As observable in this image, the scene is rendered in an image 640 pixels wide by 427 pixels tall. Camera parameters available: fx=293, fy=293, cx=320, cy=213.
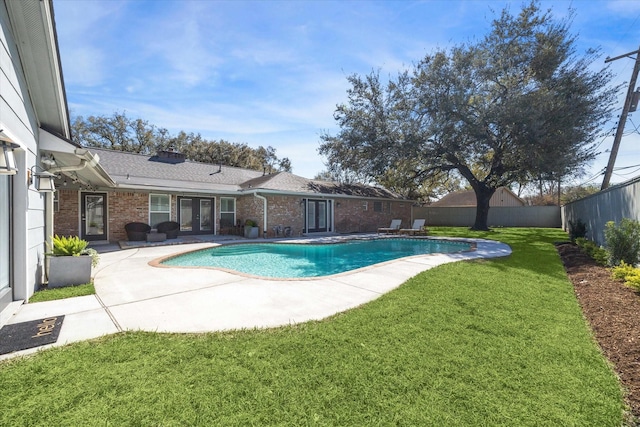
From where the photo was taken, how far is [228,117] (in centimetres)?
1834

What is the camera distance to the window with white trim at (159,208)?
13.4 meters

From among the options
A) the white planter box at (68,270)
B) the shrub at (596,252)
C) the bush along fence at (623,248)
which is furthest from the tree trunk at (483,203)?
the white planter box at (68,270)

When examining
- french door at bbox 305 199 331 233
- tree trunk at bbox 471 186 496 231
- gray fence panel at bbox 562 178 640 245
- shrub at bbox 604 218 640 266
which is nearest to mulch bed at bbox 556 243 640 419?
shrub at bbox 604 218 640 266

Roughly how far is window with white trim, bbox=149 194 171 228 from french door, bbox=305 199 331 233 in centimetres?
713

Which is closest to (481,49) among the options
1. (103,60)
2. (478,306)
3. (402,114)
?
(402,114)

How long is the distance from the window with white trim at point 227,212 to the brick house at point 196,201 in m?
0.05

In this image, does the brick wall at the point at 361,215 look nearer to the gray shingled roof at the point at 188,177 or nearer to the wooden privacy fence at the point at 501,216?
the gray shingled roof at the point at 188,177

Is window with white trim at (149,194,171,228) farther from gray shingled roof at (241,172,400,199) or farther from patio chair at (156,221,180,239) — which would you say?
gray shingled roof at (241,172,400,199)

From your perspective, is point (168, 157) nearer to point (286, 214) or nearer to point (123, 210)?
point (123, 210)

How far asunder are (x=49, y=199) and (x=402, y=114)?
693 inches

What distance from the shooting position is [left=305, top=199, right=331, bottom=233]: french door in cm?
1716

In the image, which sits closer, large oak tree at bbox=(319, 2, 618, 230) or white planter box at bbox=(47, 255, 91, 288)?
white planter box at bbox=(47, 255, 91, 288)

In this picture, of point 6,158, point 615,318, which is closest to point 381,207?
point 615,318

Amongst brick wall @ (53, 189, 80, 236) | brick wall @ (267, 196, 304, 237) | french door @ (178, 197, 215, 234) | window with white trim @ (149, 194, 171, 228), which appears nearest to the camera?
brick wall @ (53, 189, 80, 236)
